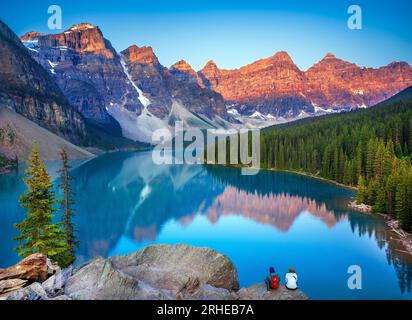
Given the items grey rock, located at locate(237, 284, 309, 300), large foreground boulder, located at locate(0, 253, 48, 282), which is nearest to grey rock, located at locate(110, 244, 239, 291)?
grey rock, located at locate(237, 284, 309, 300)

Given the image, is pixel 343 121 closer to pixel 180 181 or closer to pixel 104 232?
pixel 180 181

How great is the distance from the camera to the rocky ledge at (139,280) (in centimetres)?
1126

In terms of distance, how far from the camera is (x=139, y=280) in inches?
497

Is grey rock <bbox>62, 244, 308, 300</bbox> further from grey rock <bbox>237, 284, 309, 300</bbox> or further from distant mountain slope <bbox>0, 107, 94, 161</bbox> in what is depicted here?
distant mountain slope <bbox>0, 107, 94, 161</bbox>

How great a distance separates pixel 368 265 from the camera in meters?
29.1

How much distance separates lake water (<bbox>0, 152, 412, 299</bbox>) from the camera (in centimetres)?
2725

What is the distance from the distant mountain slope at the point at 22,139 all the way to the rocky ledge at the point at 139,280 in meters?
121

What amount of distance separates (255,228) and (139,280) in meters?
32.1

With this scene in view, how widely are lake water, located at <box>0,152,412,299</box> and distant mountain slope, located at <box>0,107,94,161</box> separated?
45594 millimetres

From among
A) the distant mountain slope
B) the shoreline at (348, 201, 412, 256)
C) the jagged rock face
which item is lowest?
the shoreline at (348, 201, 412, 256)

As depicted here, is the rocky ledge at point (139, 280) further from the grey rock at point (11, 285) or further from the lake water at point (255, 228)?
the lake water at point (255, 228)

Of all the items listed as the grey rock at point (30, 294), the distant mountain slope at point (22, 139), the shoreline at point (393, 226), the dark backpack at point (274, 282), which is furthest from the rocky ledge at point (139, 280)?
the distant mountain slope at point (22, 139)

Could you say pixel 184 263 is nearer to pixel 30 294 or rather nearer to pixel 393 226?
pixel 30 294
